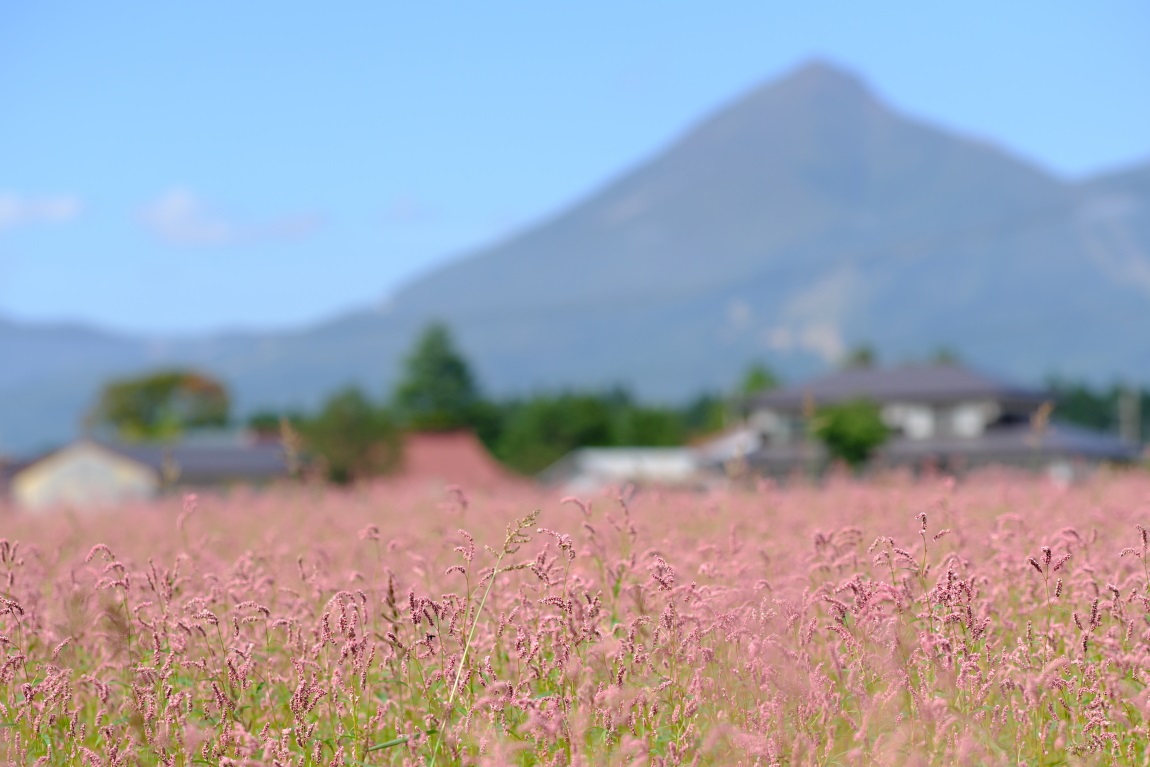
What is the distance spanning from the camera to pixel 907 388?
3243 inches

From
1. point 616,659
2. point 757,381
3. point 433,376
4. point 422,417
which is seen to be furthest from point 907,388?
point 616,659

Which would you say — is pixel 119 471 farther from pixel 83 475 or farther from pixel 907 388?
pixel 907 388

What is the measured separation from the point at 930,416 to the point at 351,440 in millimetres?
34308

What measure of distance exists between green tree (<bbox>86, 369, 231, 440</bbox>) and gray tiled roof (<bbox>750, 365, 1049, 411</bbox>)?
263 feet

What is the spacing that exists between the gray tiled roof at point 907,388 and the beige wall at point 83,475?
35.9 m

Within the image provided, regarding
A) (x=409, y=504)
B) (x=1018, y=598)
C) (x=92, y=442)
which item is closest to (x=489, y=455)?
(x=92, y=442)

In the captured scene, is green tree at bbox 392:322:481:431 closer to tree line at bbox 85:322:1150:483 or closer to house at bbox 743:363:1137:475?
tree line at bbox 85:322:1150:483

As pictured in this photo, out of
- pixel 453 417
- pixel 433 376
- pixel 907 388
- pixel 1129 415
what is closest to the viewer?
pixel 907 388

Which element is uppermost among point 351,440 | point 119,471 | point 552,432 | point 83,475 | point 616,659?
point 616,659

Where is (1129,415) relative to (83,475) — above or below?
below

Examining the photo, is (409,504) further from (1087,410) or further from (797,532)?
(1087,410)

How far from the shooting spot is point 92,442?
7200 centimetres

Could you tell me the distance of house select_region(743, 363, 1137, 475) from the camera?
74.7m

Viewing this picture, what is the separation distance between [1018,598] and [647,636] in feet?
5.02
